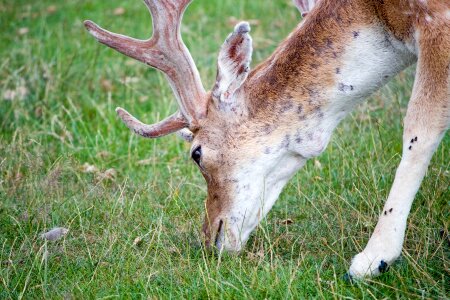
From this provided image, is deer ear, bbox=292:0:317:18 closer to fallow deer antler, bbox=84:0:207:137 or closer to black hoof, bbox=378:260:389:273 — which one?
fallow deer antler, bbox=84:0:207:137

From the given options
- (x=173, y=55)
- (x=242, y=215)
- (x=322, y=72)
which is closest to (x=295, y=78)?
(x=322, y=72)

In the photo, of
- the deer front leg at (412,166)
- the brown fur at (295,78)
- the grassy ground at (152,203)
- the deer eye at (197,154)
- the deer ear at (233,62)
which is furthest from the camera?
the deer eye at (197,154)

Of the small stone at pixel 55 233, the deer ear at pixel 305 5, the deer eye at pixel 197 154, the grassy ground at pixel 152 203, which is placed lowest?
the small stone at pixel 55 233

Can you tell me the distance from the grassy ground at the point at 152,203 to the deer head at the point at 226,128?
22 cm

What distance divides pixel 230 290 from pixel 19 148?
8.55 feet

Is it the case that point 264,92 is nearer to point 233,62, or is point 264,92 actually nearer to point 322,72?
point 233,62

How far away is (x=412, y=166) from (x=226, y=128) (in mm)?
1084

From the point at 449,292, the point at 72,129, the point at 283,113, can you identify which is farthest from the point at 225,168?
the point at 72,129

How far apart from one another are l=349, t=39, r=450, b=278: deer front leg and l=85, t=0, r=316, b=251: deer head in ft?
2.41

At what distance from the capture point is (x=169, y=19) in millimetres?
4668

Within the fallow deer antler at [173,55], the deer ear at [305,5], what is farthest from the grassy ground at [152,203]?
the deer ear at [305,5]

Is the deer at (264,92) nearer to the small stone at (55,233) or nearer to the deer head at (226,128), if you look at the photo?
the deer head at (226,128)

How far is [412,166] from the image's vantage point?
4.05 metres

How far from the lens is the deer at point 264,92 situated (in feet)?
14.4
